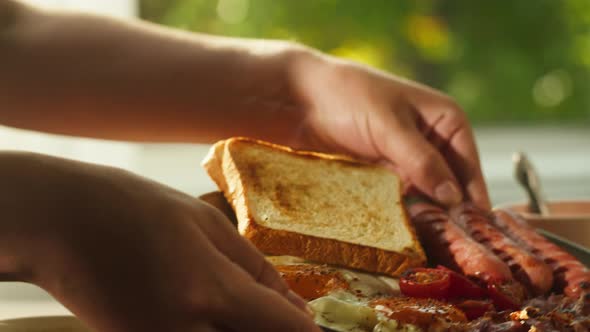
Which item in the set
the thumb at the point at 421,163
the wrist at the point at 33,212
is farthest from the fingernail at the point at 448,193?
the wrist at the point at 33,212

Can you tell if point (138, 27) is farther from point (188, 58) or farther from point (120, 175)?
point (120, 175)

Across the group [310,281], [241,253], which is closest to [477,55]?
[310,281]

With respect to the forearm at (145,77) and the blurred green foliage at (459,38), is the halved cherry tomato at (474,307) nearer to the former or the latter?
the forearm at (145,77)

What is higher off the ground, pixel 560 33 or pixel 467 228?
pixel 560 33

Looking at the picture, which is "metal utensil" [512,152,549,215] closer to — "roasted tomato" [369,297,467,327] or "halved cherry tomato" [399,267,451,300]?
"halved cherry tomato" [399,267,451,300]

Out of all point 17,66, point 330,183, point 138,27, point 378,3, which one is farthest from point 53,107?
point 378,3

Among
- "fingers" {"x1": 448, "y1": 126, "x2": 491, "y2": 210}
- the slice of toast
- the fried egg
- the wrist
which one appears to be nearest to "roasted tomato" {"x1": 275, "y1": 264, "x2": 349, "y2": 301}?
the fried egg

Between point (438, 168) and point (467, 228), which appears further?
point (438, 168)
